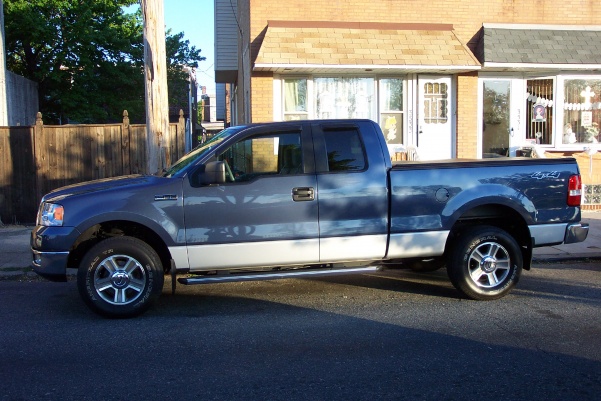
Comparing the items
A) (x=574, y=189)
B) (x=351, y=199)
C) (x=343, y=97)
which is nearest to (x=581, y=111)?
(x=343, y=97)

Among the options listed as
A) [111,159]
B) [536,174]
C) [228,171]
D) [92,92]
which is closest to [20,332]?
[228,171]

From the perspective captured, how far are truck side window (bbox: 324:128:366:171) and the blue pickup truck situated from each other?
0.01 meters

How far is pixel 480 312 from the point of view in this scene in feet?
21.7

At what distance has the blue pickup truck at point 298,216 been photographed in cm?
632

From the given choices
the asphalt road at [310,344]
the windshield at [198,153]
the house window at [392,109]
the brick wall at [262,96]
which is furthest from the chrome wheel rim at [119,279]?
the house window at [392,109]

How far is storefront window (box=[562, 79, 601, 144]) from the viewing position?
14125mm

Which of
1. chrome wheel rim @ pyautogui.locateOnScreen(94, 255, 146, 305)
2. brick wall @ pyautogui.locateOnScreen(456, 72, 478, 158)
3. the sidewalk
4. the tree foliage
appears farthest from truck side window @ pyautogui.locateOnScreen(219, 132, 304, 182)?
the tree foliage

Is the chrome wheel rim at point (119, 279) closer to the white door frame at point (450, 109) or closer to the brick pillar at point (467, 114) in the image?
the white door frame at point (450, 109)

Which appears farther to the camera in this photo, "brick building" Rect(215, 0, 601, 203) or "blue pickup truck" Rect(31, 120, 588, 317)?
"brick building" Rect(215, 0, 601, 203)

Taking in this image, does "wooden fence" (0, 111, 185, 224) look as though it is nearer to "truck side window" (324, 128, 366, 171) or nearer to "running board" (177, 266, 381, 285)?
"truck side window" (324, 128, 366, 171)

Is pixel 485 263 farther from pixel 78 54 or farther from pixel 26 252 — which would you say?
pixel 78 54

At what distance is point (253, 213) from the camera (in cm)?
643

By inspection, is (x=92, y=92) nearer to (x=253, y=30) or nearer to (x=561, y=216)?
(x=253, y=30)

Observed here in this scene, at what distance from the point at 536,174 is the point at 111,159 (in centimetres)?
894
